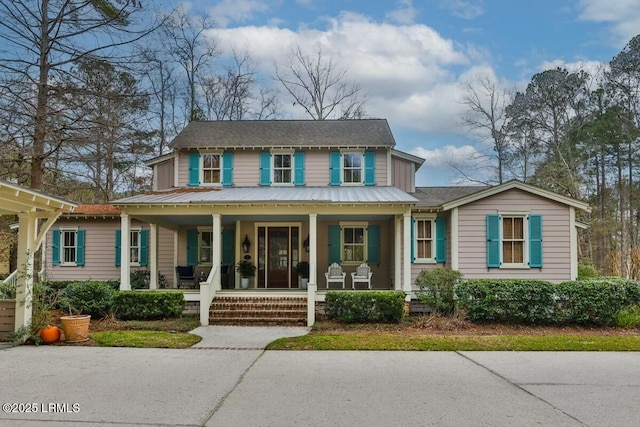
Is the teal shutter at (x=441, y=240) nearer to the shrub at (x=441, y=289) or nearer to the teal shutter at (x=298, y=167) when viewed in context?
the shrub at (x=441, y=289)

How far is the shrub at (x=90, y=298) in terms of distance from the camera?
36.6 ft

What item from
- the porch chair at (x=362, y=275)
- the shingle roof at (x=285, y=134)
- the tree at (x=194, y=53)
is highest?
the tree at (x=194, y=53)

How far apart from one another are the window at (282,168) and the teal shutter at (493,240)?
634 cm

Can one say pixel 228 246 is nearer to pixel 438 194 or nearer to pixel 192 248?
pixel 192 248

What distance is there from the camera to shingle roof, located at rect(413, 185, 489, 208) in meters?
13.7

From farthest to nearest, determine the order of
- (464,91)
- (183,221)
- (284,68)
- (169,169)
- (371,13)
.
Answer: (284,68) < (464,91) < (371,13) < (169,169) < (183,221)

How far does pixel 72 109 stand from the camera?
12445mm

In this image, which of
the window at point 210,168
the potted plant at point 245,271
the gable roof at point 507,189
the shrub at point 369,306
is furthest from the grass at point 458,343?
the window at point 210,168

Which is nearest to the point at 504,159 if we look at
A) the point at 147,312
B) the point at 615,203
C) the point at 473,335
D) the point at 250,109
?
the point at 615,203

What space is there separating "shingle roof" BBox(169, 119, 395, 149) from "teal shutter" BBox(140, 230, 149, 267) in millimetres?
3114

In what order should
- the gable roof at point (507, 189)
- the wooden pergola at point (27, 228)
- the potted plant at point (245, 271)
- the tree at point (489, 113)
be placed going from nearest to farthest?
the wooden pergola at point (27, 228) → the gable roof at point (507, 189) → the potted plant at point (245, 271) → the tree at point (489, 113)

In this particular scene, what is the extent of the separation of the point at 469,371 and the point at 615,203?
24.5 m

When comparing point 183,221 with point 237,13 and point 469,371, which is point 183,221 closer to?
point 237,13

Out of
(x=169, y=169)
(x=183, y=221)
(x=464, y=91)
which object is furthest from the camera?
(x=464, y=91)
